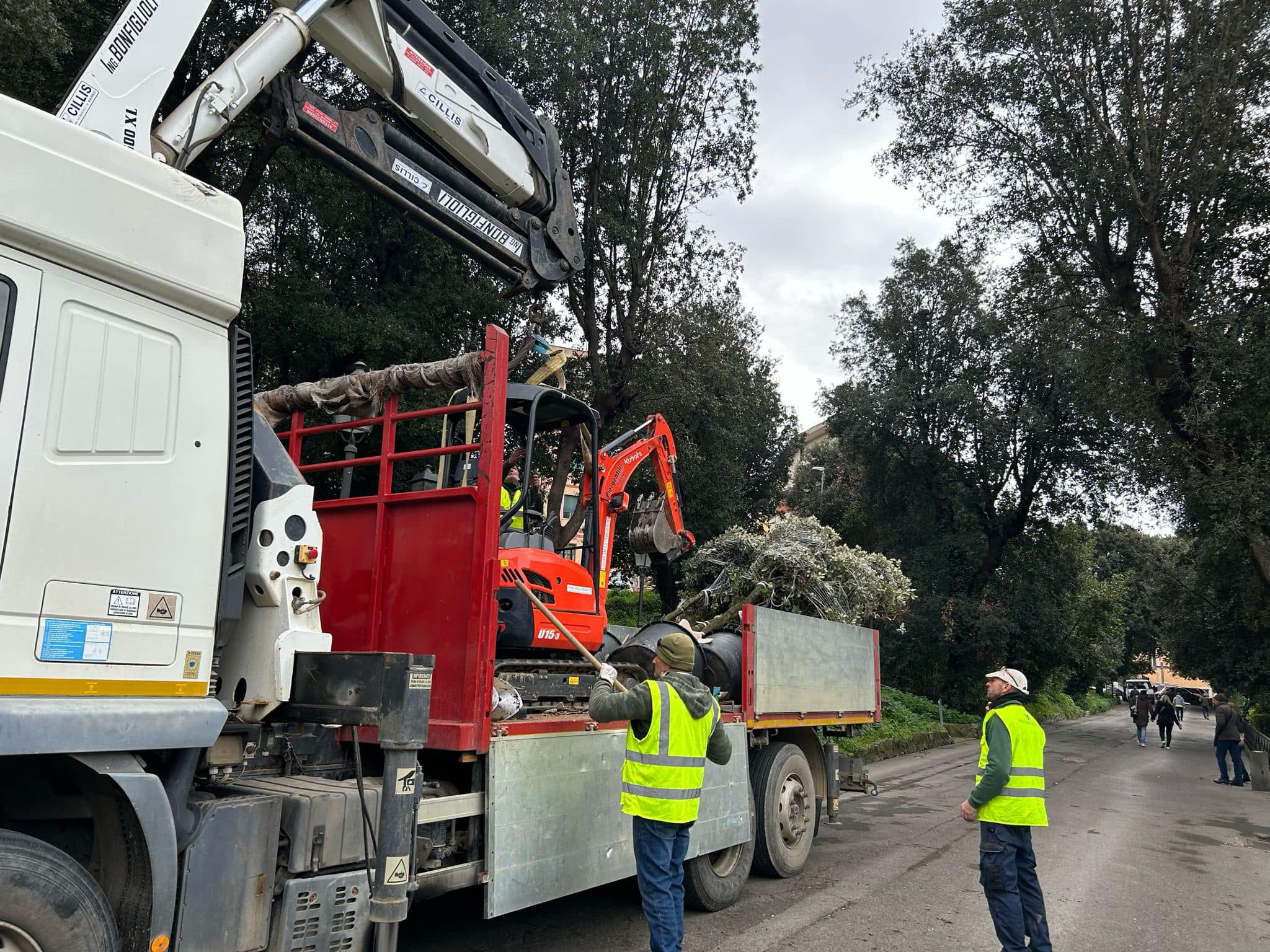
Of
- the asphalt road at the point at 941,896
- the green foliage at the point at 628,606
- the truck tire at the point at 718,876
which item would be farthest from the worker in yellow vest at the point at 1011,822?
the green foliage at the point at 628,606

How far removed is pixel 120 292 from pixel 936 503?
2849cm

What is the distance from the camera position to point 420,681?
3.74 meters

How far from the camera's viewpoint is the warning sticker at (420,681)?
368 centimetres

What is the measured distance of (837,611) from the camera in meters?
11.2

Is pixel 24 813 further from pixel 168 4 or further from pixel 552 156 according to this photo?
pixel 552 156

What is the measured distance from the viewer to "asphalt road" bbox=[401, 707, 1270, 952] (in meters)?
5.95

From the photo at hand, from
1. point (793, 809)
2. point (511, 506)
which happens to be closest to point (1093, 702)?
point (793, 809)

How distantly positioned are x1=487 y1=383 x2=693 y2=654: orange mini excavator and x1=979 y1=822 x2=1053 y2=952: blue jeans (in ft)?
8.92

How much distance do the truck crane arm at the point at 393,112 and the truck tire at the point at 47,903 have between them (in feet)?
9.16

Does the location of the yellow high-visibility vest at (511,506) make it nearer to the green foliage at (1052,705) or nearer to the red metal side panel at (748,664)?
the red metal side panel at (748,664)

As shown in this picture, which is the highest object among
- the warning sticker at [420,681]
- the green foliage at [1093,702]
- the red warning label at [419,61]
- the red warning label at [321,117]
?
the red warning label at [419,61]

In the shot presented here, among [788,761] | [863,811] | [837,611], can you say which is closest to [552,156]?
[788,761]

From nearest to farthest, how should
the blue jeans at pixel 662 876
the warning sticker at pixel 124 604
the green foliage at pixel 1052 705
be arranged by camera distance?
the warning sticker at pixel 124 604, the blue jeans at pixel 662 876, the green foliage at pixel 1052 705

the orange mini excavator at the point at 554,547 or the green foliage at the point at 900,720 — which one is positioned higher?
the orange mini excavator at the point at 554,547
